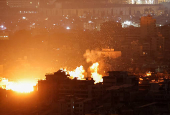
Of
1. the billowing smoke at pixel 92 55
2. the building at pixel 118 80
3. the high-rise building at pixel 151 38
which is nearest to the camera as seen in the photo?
the building at pixel 118 80

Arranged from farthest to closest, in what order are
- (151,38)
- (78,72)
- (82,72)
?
(151,38), (82,72), (78,72)

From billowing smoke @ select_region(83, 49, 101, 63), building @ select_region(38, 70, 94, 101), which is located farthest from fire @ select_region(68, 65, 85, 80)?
building @ select_region(38, 70, 94, 101)

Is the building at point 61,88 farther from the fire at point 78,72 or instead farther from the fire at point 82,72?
the fire at point 78,72

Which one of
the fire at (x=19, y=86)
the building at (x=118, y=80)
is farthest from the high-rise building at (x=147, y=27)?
the building at (x=118, y=80)

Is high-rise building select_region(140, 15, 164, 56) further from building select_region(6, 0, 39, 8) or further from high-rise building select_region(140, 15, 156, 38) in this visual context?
building select_region(6, 0, 39, 8)

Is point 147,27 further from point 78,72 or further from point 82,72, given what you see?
point 78,72

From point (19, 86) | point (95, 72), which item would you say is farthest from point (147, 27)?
point (19, 86)

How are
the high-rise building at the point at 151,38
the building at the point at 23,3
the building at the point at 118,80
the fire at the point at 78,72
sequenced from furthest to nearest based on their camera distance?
the building at the point at 23,3 < the high-rise building at the point at 151,38 < the fire at the point at 78,72 < the building at the point at 118,80

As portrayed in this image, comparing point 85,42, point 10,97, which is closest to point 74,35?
point 85,42
